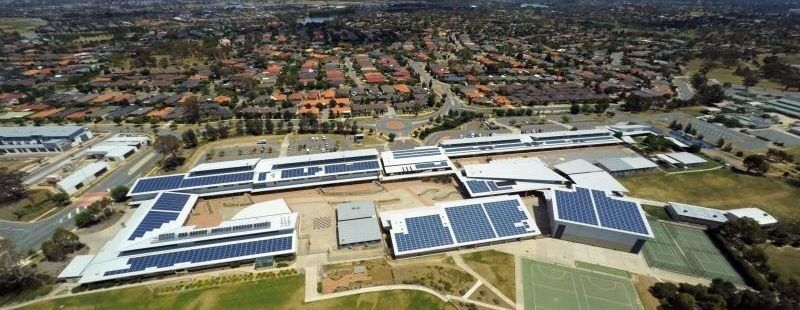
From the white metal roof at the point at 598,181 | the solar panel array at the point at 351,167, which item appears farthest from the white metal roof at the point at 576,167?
the solar panel array at the point at 351,167

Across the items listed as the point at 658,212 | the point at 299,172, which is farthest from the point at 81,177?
the point at 658,212

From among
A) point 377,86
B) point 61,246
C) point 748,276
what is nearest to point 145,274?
point 61,246

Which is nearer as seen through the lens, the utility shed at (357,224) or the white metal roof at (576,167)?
the utility shed at (357,224)

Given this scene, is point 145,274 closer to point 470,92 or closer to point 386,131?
point 386,131

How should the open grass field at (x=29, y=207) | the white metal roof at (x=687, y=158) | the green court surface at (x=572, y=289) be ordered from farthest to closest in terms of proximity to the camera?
1. the white metal roof at (x=687, y=158)
2. the open grass field at (x=29, y=207)
3. the green court surface at (x=572, y=289)

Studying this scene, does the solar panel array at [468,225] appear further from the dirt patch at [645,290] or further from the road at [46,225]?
the road at [46,225]

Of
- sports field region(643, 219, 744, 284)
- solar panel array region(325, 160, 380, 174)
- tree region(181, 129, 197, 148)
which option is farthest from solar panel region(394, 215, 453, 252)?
tree region(181, 129, 197, 148)

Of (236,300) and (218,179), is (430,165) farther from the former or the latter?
(236,300)
